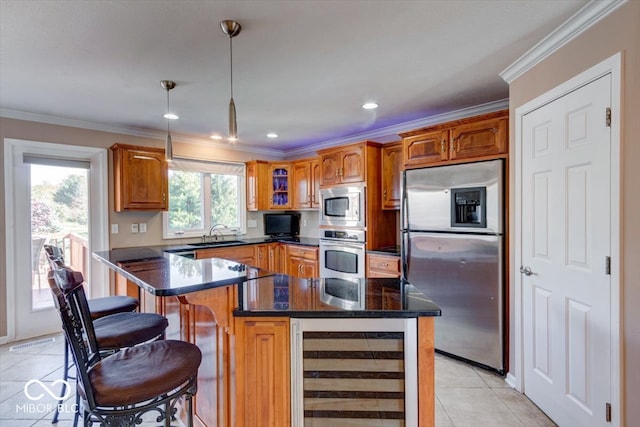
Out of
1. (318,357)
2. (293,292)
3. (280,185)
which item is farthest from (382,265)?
(280,185)

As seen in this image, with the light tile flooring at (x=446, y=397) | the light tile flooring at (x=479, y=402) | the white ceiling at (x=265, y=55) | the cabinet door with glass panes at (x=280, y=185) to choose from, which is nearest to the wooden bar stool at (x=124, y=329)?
the light tile flooring at (x=446, y=397)

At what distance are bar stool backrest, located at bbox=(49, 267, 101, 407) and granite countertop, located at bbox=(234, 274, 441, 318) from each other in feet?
2.01

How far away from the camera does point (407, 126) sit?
3.93m

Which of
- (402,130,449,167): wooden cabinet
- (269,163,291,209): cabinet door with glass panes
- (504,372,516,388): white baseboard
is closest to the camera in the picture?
(504,372,516,388): white baseboard

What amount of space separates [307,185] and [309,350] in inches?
139

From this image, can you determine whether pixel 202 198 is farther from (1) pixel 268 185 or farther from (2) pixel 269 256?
(2) pixel 269 256

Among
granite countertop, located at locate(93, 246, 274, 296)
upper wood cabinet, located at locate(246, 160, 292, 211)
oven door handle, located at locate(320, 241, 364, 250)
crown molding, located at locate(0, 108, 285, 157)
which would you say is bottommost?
oven door handle, located at locate(320, 241, 364, 250)

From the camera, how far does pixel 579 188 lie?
1.87 metres

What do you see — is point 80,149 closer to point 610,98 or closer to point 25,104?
point 25,104

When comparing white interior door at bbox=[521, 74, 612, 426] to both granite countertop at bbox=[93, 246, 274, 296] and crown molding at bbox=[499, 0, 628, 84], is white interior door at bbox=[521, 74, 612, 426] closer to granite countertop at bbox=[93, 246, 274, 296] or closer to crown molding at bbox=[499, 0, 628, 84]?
crown molding at bbox=[499, 0, 628, 84]

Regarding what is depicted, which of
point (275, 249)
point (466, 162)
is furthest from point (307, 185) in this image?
point (466, 162)

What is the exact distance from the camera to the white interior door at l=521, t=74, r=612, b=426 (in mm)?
1715

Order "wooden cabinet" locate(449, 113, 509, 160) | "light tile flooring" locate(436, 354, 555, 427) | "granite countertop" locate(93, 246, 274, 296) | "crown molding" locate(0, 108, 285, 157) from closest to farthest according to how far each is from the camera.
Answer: "granite countertop" locate(93, 246, 274, 296) → "light tile flooring" locate(436, 354, 555, 427) → "wooden cabinet" locate(449, 113, 509, 160) → "crown molding" locate(0, 108, 285, 157)

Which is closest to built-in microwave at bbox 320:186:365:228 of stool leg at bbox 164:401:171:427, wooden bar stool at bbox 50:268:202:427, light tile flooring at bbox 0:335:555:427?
light tile flooring at bbox 0:335:555:427
